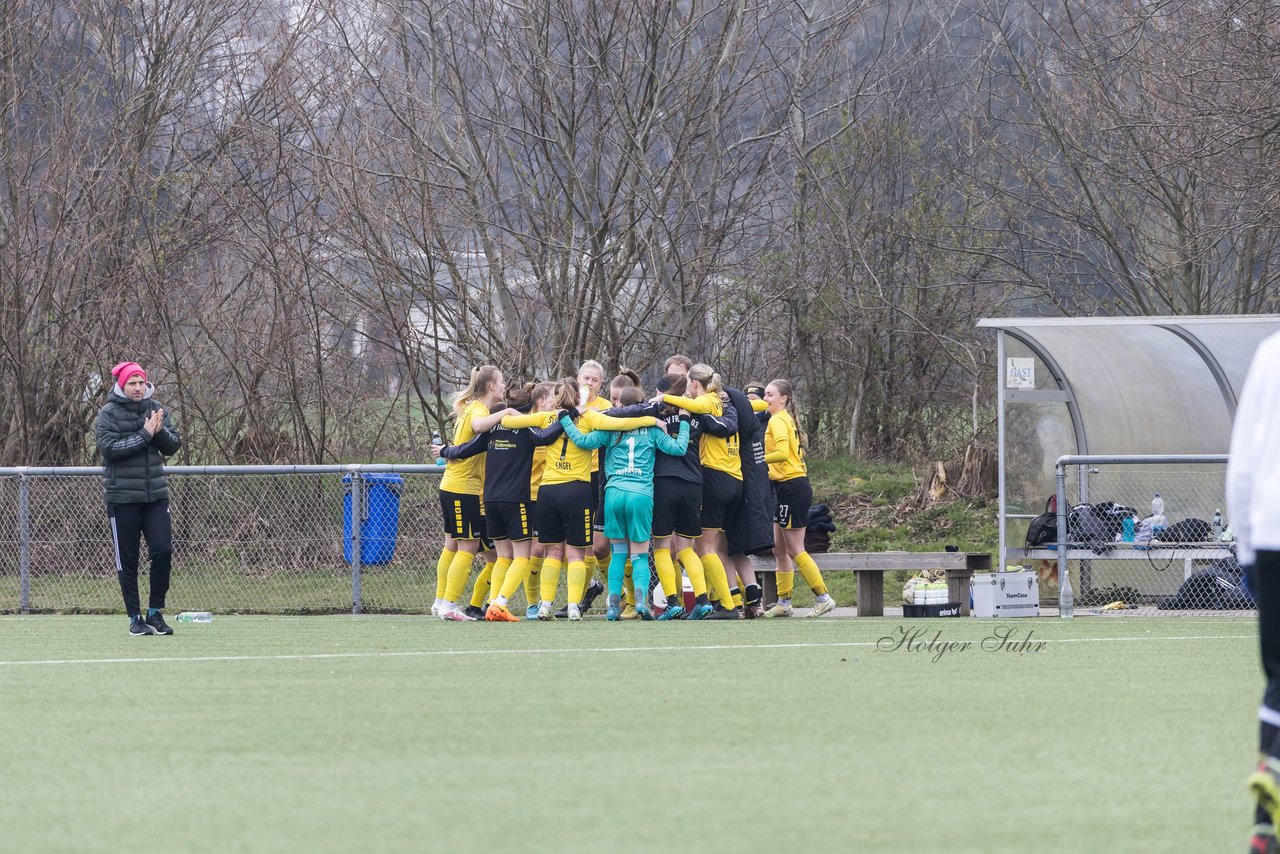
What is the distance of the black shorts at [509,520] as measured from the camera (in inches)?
535

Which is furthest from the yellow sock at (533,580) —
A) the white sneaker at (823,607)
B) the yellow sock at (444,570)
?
the white sneaker at (823,607)

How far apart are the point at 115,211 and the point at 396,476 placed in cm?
686

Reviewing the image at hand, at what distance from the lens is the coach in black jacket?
12.0 metres

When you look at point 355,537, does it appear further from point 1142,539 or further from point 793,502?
point 1142,539

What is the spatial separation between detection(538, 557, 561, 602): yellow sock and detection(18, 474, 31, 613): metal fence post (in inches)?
214

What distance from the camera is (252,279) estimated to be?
20.4 metres

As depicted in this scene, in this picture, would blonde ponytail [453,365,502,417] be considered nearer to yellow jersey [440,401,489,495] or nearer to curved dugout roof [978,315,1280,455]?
yellow jersey [440,401,489,495]

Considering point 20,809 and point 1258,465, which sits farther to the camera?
point 20,809

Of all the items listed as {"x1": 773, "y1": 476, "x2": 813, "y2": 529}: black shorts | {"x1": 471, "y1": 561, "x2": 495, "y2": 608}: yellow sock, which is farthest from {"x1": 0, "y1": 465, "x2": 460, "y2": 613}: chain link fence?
{"x1": 773, "y1": 476, "x2": 813, "y2": 529}: black shorts

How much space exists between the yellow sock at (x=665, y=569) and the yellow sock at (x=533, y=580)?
1150mm

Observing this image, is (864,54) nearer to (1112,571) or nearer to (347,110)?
(347,110)

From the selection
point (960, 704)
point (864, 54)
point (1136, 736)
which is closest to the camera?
point (1136, 736)

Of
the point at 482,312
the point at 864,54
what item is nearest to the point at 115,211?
the point at 482,312

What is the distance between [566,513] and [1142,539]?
5.25 m
